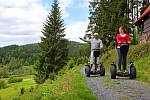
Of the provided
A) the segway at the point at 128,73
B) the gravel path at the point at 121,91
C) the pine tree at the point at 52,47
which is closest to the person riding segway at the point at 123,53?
the segway at the point at 128,73

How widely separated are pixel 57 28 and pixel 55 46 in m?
4.01

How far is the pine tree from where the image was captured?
5488 centimetres

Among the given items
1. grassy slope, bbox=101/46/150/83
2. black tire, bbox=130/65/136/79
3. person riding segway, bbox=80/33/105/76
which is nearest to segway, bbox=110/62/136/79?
black tire, bbox=130/65/136/79

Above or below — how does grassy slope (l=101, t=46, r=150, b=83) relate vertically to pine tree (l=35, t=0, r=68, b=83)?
below

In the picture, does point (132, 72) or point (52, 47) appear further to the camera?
point (52, 47)

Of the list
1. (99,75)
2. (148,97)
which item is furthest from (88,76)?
(148,97)

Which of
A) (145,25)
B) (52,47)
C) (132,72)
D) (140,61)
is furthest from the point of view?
(52,47)

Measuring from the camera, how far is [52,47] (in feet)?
190

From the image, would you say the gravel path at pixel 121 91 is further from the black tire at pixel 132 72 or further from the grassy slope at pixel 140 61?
the grassy slope at pixel 140 61

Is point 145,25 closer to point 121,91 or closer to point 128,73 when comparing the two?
point 128,73

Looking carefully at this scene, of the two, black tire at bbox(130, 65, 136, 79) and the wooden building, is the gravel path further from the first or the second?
the wooden building

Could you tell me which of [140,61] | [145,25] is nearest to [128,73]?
[140,61]

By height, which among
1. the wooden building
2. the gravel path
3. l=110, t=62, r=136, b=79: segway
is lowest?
the gravel path

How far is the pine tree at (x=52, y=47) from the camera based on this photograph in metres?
54.9
